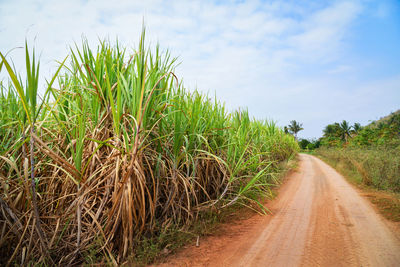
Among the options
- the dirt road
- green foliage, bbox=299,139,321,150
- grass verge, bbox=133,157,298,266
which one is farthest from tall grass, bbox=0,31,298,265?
green foliage, bbox=299,139,321,150

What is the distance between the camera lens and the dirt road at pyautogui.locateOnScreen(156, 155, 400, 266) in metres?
1.96

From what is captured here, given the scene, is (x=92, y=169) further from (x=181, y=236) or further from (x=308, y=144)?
(x=308, y=144)

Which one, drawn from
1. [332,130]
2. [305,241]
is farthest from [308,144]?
A: [305,241]

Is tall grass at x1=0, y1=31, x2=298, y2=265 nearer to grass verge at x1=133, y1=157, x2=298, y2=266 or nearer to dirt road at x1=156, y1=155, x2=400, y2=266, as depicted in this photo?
grass verge at x1=133, y1=157, x2=298, y2=266

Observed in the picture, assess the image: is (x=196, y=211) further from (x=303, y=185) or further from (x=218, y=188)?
(x=303, y=185)

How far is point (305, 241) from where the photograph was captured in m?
2.32

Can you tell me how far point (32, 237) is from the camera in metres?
1.75

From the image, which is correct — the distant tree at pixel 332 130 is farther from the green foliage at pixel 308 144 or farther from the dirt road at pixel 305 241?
the dirt road at pixel 305 241

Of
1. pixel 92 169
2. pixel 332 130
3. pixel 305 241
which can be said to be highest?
pixel 332 130

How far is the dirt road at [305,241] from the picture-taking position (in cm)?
196

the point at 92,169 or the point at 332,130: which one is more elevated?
the point at 332,130

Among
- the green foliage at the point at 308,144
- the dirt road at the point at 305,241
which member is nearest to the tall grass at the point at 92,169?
the dirt road at the point at 305,241

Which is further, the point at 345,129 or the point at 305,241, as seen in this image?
the point at 345,129

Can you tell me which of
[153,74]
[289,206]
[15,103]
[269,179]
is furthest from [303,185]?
[15,103]
